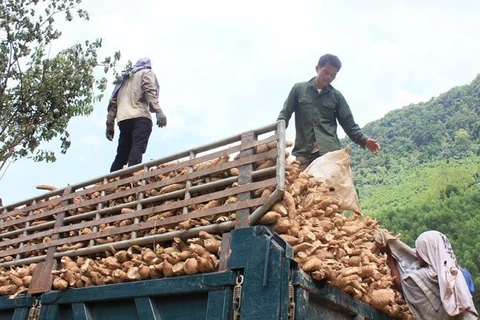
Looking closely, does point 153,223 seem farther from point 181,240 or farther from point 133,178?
point 133,178

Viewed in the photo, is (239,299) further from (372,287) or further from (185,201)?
(372,287)

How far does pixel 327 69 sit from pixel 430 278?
1.94m

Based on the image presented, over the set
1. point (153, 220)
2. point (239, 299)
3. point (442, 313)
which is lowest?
point (239, 299)

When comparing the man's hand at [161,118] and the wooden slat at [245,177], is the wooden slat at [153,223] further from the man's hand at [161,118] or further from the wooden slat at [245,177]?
the man's hand at [161,118]

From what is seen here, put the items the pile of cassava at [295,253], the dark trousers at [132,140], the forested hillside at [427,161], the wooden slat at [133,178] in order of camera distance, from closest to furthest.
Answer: the pile of cassava at [295,253] → the wooden slat at [133,178] → the dark trousers at [132,140] → the forested hillside at [427,161]

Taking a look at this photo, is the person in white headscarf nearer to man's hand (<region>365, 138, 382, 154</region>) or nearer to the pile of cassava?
the pile of cassava

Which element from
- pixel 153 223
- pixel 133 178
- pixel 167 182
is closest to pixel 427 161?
pixel 133 178

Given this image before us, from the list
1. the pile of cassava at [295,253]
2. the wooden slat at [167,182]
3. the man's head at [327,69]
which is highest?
the man's head at [327,69]

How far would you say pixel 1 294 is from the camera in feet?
11.0

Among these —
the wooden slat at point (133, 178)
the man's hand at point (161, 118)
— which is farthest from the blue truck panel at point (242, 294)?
the man's hand at point (161, 118)

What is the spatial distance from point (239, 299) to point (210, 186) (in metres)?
0.66

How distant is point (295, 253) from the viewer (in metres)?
2.30

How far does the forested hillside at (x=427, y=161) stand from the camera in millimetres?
25781

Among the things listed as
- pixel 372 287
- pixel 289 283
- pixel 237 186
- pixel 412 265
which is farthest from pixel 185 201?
pixel 412 265
